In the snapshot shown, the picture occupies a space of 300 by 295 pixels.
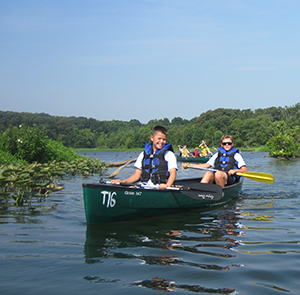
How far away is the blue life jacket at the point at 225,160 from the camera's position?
23.7 feet

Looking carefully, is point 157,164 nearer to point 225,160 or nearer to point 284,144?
point 225,160

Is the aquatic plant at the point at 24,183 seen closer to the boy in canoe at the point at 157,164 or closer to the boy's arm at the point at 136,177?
the boy's arm at the point at 136,177

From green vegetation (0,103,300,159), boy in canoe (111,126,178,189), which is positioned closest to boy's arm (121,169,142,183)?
boy in canoe (111,126,178,189)

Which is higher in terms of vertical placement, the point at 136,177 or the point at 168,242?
the point at 136,177

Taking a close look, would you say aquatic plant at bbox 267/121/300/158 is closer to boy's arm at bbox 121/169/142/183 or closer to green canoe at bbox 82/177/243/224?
green canoe at bbox 82/177/243/224

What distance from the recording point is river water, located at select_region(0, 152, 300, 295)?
2.79 meters

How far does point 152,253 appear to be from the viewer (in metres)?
3.65

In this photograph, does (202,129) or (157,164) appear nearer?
(157,164)

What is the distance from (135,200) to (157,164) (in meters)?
0.74

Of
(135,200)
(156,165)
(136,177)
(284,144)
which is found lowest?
(135,200)

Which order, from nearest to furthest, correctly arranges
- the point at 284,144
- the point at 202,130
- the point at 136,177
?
1. the point at 136,177
2. the point at 284,144
3. the point at 202,130

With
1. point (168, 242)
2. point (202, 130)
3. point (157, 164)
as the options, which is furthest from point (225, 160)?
point (202, 130)

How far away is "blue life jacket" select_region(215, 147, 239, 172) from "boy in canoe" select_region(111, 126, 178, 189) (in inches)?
78.9

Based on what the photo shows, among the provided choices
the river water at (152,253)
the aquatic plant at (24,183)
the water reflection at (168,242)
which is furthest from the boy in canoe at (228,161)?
the aquatic plant at (24,183)
